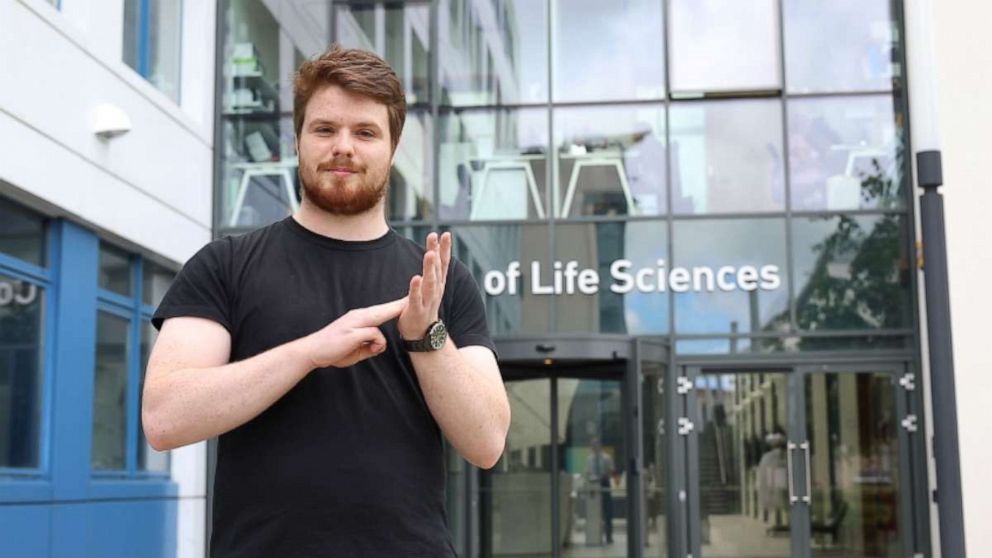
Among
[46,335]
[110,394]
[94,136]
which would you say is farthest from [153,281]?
[46,335]

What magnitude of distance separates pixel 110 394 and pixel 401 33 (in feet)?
16.6

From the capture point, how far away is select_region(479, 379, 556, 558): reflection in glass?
562 inches

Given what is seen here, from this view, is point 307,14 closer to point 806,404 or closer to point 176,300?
point 806,404

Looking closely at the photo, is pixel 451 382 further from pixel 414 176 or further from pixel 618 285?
pixel 414 176

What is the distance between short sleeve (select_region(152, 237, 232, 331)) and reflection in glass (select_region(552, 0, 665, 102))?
12724mm

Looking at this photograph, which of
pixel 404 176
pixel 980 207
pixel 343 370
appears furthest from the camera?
pixel 404 176

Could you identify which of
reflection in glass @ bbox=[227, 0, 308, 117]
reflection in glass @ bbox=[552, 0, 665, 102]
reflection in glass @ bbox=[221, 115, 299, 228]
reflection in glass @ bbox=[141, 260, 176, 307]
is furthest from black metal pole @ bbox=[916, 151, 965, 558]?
reflection in glass @ bbox=[227, 0, 308, 117]

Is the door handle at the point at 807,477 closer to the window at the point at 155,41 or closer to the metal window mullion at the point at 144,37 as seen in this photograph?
the window at the point at 155,41

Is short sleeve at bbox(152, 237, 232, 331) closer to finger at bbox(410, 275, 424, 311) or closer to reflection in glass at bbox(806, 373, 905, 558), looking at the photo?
finger at bbox(410, 275, 424, 311)

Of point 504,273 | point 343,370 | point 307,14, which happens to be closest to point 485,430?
point 343,370

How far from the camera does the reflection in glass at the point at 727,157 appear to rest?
1421cm

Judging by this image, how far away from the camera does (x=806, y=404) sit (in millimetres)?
13859

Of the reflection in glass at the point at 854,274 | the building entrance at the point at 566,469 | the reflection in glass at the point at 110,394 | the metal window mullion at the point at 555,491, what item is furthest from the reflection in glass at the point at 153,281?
the reflection in glass at the point at 854,274

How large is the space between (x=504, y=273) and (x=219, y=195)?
3085 mm
